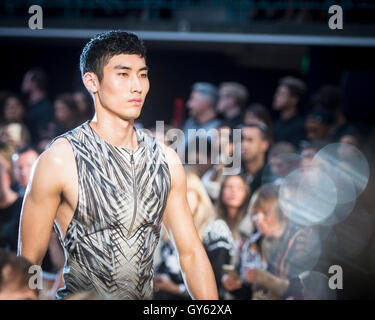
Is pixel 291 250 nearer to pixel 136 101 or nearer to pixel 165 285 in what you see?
pixel 165 285

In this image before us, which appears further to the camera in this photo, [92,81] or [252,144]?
[252,144]

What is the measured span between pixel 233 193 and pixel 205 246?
37cm

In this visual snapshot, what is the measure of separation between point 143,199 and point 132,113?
311mm

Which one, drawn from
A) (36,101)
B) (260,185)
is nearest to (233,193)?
(260,185)

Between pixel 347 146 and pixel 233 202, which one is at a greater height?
pixel 347 146

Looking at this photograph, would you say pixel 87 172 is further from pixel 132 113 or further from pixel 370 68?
pixel 370 68

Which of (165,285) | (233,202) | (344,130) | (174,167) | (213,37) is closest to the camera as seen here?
(174,167)

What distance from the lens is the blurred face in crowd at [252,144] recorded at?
300cm

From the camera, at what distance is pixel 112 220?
1.73 metres

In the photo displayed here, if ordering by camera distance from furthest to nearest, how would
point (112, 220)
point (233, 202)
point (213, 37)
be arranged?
point (213, 37) → point (233, 202) → point (112, 220)

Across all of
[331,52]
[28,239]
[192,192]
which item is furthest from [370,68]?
[28,239]

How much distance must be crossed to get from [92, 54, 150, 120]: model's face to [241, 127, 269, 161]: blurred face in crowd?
1339 millimetres

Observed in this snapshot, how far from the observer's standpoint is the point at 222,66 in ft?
11.2

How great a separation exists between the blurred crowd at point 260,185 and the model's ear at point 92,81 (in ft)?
2.21
